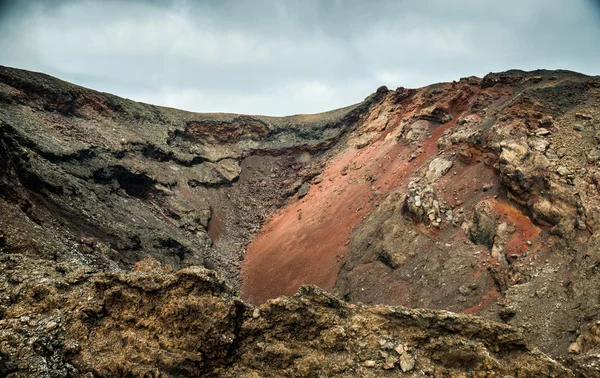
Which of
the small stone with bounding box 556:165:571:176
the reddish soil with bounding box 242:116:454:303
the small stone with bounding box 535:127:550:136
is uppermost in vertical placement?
the small stone with bounding box 535:127:550:136

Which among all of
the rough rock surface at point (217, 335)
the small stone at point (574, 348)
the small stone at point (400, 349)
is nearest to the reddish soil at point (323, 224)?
the small stone at point (574, 348)

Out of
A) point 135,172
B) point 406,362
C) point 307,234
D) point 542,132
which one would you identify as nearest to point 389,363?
point 406,362

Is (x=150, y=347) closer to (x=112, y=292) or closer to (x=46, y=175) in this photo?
(x=112, y=292)

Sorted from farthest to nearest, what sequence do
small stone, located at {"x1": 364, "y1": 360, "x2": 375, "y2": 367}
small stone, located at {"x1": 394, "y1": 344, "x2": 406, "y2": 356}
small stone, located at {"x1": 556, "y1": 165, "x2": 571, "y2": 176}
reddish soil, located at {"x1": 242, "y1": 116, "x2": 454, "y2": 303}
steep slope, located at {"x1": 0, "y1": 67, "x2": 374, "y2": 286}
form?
reddish soil, located at {"x1": 242, "y1": 116, "x2": 454, "y2": 303}
small stone, located at {"x1": 556, "y1": 165, "x2": 571, "y2": 176}
steep slope, located at {"x1": 0, "y1": 67, "x2": 374, "y2": 286}
small stone, located at {"x1": 394, "y1": 344, "x2": 406, "y2": 356}
small stone, located at {"x1": 364, "y1": 360, "x2": 375, "y2": 367}

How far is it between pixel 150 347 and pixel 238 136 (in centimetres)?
3691

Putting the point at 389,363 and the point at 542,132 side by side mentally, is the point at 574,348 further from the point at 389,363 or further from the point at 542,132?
the point at 542,132

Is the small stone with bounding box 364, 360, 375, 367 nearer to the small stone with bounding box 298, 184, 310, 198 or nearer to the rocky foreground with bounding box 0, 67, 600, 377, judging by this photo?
the rocky foreground with bounding box 0, 67, 600, 377

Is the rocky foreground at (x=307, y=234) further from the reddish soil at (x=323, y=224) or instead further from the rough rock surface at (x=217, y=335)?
the reddish soil at (x=323, y=224)

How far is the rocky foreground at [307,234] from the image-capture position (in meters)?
5.61

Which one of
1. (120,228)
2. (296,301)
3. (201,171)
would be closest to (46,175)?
(120,228)

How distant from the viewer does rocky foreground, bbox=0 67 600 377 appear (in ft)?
18.4

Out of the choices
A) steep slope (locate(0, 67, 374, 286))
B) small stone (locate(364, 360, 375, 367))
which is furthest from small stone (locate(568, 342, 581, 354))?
steep slope (locate(0, 67, 374, 286))

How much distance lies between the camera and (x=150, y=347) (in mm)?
5598

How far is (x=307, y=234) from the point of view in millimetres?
25812
